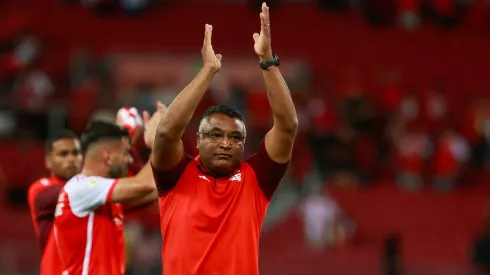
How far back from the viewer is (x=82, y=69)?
2011 cm

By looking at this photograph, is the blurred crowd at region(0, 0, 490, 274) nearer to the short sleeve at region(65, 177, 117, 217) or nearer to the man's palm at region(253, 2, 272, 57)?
the short sleeve at region(65, 177, 117, 217)

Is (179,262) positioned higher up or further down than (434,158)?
higher up

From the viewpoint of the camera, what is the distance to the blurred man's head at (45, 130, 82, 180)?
794cm

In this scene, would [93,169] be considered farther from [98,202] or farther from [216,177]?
[216,177]

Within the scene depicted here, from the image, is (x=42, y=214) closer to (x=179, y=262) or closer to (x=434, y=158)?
(x=179, y=262)

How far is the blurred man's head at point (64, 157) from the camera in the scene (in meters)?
7.94

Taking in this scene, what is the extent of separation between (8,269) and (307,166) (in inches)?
200

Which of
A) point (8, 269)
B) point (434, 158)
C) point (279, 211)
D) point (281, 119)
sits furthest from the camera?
point (434, 158)

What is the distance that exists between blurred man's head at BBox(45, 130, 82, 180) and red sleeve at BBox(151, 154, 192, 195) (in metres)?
2.11

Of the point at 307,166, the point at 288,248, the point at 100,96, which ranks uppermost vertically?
the point at 100,96

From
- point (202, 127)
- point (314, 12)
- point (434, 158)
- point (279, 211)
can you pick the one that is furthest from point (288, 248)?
point (202, 127)

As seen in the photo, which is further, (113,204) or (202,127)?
(113,204)

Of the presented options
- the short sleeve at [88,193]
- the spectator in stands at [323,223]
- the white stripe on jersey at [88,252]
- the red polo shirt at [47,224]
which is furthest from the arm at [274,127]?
the spectator in stands at [323,223]

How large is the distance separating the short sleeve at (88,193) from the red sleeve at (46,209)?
0.77 feet
